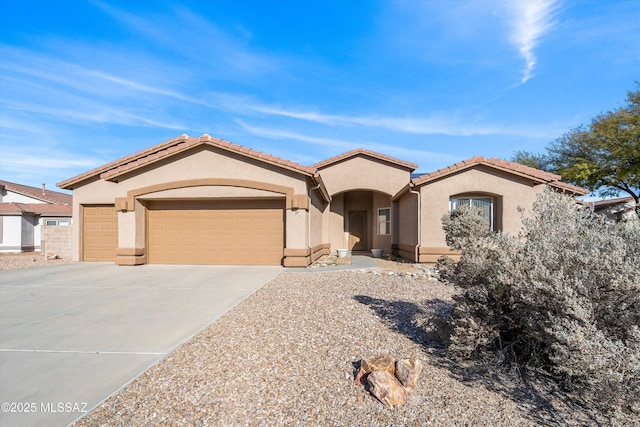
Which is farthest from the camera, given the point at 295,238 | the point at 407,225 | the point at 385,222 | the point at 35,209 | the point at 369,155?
the point at 35,209

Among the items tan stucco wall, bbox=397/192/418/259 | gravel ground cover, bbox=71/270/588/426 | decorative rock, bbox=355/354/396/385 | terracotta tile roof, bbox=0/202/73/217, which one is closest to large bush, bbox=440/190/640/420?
gravel ground cover, bbox=71/270/588/426

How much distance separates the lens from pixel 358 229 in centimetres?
1983

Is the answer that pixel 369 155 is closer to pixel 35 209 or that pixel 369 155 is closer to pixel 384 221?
pixel 384 221

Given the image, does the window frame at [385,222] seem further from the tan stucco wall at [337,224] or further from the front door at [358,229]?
the tan stucco wall at [337,224]

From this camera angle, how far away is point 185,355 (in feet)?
13.5

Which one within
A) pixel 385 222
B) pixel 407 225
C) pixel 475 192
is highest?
pixel 475 192

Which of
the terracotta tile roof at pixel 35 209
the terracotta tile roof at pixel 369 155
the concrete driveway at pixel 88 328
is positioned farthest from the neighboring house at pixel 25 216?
the terracotta tile roof at pixel 369 155

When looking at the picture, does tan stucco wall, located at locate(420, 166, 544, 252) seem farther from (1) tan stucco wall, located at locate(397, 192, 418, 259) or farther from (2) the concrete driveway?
(2) the concrete driveway

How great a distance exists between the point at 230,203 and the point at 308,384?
382 inches

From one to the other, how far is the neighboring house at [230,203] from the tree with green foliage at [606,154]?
13.4m

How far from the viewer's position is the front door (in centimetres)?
1959

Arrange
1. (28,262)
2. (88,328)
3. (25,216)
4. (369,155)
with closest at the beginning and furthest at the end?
(88,328) → (28,262) → (369,155) → (25,216)

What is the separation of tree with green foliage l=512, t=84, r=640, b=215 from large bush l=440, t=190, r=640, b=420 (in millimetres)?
24004

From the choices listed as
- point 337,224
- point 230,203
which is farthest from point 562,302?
point 337,224
